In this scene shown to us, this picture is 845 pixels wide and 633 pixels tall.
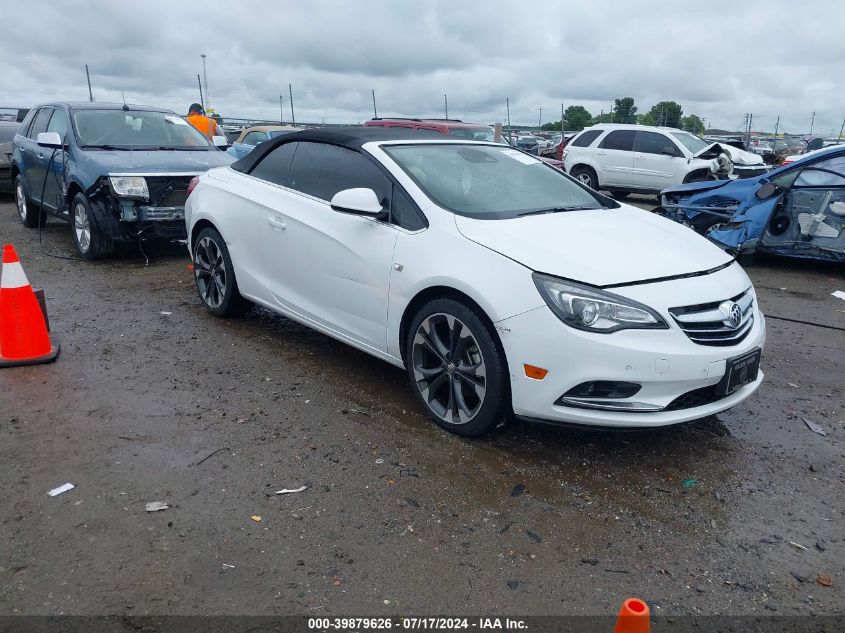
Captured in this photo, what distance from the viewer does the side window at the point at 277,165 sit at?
203 inches

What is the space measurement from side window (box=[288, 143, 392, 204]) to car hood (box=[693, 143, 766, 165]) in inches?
465

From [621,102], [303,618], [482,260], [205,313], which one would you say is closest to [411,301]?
[482,260]

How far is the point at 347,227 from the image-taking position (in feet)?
14.3

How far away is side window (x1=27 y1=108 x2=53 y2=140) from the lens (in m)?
9.22

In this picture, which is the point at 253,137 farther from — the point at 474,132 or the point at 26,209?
the point at 26,209

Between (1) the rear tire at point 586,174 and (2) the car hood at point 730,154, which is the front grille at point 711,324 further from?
(1) the rear tire at point 586,174

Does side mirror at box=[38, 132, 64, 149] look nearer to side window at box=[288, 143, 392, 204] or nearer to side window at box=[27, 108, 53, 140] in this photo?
side window at box=[27, 108, 53, 140]

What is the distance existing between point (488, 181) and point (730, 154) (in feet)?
40.3

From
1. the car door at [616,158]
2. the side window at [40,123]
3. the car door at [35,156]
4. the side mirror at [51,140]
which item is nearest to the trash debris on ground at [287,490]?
the side mirror at [51,140]

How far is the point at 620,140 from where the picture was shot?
620 inches

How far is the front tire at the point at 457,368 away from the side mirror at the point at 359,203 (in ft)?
2.16

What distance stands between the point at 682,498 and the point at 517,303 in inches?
47.1

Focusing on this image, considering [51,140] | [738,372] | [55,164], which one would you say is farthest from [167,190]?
[738,372]

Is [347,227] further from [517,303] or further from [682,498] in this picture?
[682,498]
